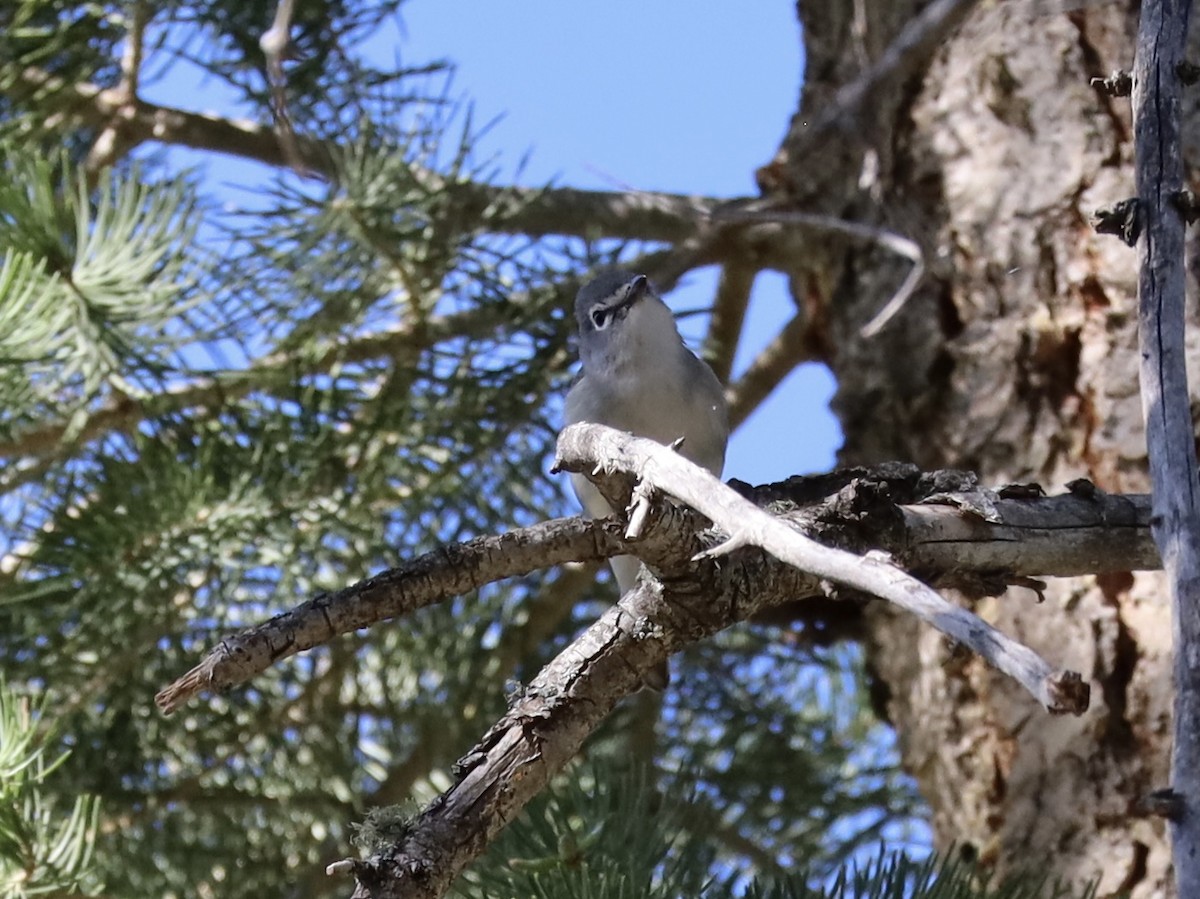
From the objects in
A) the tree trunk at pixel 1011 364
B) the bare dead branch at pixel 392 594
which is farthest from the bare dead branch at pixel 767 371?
the bare dead branch at pixel 392 594

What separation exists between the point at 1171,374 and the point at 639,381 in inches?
55.8

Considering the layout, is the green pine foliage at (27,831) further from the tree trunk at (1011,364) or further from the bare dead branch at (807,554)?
the tree trunk at (1011,364)

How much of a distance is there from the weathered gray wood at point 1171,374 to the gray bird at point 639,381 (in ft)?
4.09

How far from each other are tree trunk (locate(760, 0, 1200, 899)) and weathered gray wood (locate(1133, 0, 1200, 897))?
1.03 meters

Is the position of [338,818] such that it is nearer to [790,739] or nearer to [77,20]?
[790,739]

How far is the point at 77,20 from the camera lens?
3076mm

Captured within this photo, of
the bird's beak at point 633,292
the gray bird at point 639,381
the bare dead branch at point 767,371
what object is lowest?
the gray bird at point 639,381

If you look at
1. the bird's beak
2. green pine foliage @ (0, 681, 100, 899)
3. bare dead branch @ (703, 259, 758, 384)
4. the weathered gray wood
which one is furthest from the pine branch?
bare dead branch @ (703, 259, 758, 384)

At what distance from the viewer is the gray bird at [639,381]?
100 inches

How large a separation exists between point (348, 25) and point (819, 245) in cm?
114

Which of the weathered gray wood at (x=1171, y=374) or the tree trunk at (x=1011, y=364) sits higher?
the tree trunk at (x=1011, y=364)

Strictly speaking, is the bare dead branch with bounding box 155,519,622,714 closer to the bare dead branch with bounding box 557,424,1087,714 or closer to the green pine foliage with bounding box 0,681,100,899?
the bare dead branch with bounding box 557,424,1087,714

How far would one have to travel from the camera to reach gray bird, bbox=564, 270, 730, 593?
255 cm

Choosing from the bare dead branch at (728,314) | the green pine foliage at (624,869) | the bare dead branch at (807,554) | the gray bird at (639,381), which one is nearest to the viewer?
the bare dead branch at (807,554)
